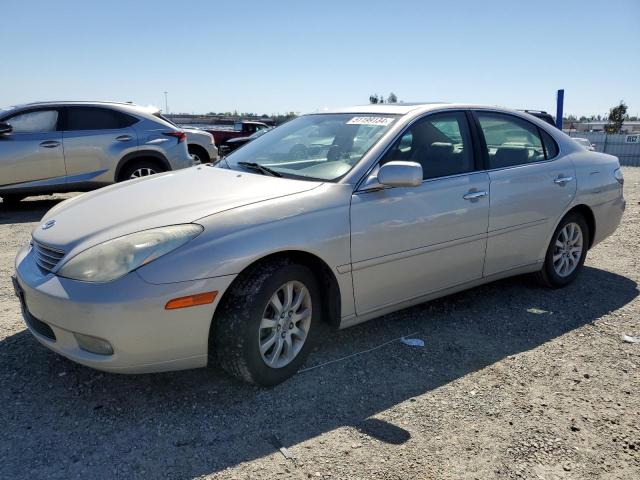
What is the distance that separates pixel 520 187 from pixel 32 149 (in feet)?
22.7

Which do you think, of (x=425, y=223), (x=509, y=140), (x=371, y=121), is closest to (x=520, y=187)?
(x=509, y=140)

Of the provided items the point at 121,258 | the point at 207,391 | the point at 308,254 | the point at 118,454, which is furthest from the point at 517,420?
the point at 121,258

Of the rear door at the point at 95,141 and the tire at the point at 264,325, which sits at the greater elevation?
the rear door at the point at 95,141

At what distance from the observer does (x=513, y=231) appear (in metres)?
4.40

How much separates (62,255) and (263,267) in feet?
3.50

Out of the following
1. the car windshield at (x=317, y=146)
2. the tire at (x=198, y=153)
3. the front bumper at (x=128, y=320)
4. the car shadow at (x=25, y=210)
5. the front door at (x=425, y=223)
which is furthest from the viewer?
the tire at (x=198, y=153)

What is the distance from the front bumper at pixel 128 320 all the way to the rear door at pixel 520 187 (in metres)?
2.33

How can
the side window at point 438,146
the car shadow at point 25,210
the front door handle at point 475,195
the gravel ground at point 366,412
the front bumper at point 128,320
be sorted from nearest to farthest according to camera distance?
the gravel ground at point 366,412
the front bumper at point 128,320
the side window at point 438,146
the front door handle at point 475,195
the car shadow at point 25,210

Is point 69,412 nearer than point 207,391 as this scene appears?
Yes

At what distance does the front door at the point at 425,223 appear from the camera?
350cm

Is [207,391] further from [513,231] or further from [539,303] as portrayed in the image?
[539,303]

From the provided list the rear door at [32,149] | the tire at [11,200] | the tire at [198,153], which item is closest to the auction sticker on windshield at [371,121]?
the rear door at [32,149]

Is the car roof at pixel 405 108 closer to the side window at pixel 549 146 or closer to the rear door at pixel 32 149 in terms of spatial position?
the side window at pixel 549 146

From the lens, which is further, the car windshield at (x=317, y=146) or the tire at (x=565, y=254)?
the tire at (x=565, y=254)
